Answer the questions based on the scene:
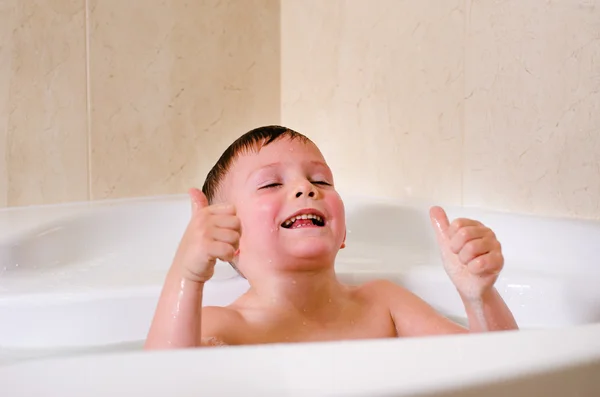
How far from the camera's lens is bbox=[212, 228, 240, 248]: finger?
37.2 inches

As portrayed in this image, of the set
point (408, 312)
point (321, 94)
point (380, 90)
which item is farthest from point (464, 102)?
point (408, 312)

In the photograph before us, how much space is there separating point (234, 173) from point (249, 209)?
0.32 ft

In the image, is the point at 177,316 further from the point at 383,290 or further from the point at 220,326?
the point at 383,290

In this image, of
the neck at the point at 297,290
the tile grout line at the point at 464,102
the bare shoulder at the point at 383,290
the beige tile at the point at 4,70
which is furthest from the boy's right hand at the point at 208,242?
the beige tile at the point at 4,70

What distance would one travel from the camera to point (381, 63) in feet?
6.52

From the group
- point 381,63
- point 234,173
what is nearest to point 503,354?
point 234,173

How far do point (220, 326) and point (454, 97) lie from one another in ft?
2.84

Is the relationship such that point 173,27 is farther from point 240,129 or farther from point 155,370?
point 155,370

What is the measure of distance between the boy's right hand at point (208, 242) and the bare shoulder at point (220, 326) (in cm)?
15

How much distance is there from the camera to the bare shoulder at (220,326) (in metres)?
1.10

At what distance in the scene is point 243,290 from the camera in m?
1.35

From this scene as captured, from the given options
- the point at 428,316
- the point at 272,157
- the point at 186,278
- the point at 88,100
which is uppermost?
the point at 88,100

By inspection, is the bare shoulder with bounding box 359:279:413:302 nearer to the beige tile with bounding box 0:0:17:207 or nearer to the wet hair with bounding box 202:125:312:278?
the wet hair with bounding box 202:125:312:278

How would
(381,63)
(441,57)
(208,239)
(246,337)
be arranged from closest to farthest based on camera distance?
(208,239) < (246,337) < (441,57) < (381,63)
